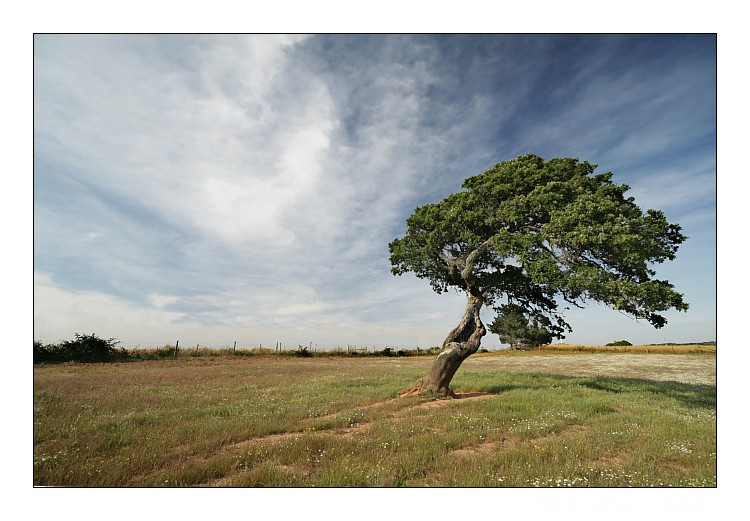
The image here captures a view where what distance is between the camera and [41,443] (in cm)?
888

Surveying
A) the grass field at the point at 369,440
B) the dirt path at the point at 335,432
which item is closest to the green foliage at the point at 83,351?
the grass field at the point at 369,440

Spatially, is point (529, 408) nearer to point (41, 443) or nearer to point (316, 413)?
point (316, 413)

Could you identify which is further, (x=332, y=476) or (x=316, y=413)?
(x=316, y=413)

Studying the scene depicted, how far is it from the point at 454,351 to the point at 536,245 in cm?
645

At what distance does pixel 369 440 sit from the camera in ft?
29.8

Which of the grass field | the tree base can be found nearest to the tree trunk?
the tree base

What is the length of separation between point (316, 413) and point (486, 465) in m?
7.06

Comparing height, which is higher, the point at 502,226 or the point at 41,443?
the point at 502,226

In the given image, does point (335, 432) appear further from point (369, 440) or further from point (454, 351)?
point (454, 351)

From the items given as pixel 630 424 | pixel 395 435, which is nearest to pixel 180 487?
pixel 395 435

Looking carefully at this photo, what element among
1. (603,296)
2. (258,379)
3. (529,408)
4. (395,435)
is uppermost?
(603,296)

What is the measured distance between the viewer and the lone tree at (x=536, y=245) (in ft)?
42.8

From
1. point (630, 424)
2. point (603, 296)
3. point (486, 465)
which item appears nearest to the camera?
point (486, 465)

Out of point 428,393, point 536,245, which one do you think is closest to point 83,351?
point 428,393
